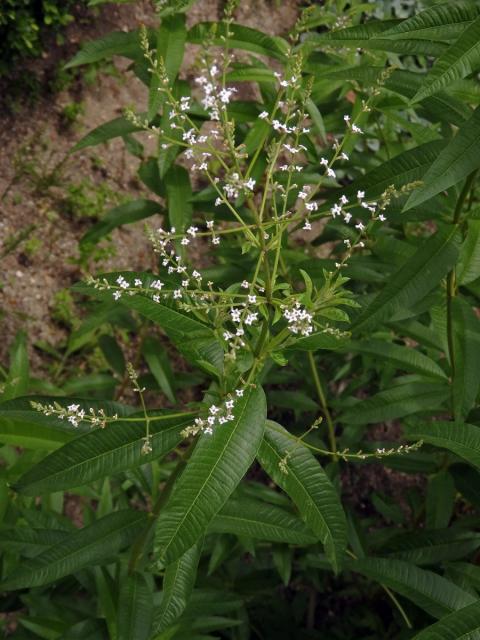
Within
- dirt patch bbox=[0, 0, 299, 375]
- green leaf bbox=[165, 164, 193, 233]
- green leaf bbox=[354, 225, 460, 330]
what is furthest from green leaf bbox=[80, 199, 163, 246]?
dirt patch bbox=[0, 0, 299, 375]

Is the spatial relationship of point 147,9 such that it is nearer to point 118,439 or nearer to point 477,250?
point 477,250

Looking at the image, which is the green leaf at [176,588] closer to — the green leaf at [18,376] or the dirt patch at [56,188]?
the green leaf at [18,376]

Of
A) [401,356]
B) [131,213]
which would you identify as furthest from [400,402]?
[131,213]

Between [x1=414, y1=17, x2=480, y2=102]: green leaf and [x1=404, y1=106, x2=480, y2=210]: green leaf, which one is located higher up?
[x1=414, y1=17, x2=480, y2=102]: green leaf

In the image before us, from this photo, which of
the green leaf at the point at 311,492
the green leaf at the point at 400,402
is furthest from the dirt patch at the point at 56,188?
the green leaf at the point at 311,492

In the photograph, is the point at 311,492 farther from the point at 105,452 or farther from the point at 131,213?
the point at 131,213

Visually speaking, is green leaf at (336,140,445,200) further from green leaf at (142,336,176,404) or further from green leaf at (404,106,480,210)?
green leaf at (142,336,176,404)

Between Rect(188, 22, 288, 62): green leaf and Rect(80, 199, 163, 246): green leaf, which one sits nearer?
Rect(188, 22, 288, 62): green leaf
